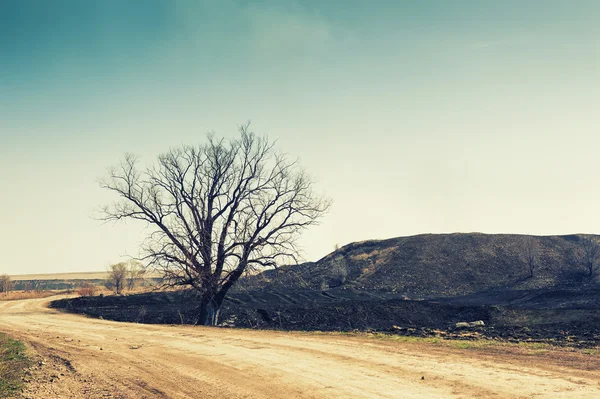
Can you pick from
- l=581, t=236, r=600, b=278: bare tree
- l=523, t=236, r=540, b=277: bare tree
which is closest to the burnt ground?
l=523, t=236, r=540, b=277: bare tree

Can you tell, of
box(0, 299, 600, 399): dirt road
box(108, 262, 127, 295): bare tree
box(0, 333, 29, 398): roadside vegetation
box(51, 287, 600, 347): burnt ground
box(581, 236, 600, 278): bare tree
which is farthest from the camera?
box(108, 262, 127, 295): bare tree

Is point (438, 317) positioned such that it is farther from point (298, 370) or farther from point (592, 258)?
point (592, 258)

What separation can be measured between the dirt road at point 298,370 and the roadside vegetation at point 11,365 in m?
0.35

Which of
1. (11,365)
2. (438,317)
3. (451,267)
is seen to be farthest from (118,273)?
(11,365)

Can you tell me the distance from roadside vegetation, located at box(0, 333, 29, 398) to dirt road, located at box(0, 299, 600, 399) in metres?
0.35

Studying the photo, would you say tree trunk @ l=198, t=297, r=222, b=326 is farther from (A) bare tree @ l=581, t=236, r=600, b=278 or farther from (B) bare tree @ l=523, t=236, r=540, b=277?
(A) bare tree @ l=581, t=236, r=600, b=278

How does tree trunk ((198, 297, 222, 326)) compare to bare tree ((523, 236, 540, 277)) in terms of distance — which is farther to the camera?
bare tree ((523, 236, 540, 277))

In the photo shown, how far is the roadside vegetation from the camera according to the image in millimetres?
9699

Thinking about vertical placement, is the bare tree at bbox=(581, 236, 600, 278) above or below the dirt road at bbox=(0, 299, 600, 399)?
above

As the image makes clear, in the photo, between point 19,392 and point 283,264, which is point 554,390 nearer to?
point 19,392

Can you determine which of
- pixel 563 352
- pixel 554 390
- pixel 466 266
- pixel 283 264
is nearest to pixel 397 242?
pixel 466 266

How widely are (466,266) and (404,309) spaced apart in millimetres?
38671

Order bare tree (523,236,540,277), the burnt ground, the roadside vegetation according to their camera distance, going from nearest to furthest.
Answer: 1. the roadside vegetation
2. the burnt ground
3. bare tree (523,236,540,277)

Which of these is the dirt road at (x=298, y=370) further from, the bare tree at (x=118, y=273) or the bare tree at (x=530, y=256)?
the bare tree at (x=118, y=273)
